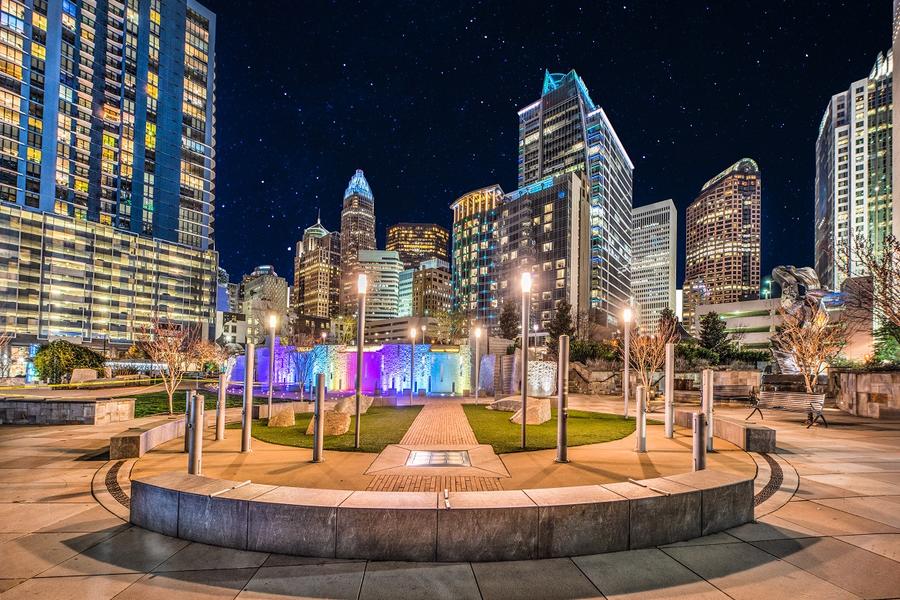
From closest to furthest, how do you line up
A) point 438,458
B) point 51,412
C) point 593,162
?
point 438,458
point 51,412
point 593,162

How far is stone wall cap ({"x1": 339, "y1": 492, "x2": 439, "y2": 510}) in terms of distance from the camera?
15.3ft

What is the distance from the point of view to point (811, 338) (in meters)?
24.7

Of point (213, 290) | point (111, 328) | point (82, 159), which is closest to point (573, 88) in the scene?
point (213, 290)

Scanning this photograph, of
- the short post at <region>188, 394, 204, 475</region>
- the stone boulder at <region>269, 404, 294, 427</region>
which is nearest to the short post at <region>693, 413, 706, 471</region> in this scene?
the short post at <region>188, 394, 204, 475</region>

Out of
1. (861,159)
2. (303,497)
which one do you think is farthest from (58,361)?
(861,159)

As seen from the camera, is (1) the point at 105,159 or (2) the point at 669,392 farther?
(1) the point at 105,159

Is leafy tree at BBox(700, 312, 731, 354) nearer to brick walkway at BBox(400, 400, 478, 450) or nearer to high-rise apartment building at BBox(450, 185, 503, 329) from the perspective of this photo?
brick walkway at BBox(400, 400, 478, 450)

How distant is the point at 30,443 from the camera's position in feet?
37.3

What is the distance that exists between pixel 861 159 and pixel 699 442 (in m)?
167

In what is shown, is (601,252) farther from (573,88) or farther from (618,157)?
(573,88)

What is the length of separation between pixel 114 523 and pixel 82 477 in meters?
3.19

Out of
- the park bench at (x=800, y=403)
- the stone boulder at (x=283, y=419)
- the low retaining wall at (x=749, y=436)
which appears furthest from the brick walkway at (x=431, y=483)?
the park bench at (x=800, y=403)

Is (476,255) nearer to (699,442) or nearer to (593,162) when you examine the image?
(593,162)

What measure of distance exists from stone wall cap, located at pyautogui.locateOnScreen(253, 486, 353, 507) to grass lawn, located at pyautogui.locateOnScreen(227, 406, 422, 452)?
4.89 meters
